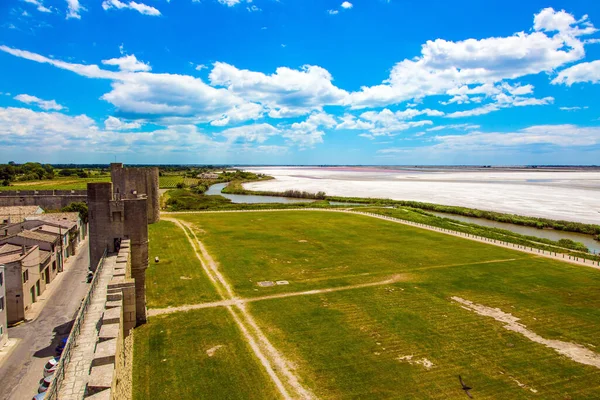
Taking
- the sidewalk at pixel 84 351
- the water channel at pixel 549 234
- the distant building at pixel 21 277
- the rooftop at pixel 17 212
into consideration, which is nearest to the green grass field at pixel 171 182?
the rooftop at pixel 17 212

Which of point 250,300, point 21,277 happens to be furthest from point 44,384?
point 21,277

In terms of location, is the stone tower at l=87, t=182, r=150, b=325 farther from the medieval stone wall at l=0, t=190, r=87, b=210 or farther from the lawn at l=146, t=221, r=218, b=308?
the medieval stone wall at l=0, t=190, r=87, b=210

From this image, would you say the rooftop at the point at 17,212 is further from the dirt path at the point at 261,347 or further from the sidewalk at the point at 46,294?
the dirt path at the point at 261,347

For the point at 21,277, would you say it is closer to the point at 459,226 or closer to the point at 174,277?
A: the point at 174,277

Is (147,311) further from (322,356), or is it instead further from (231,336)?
(322,356)

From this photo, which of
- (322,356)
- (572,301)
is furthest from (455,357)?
(572,301)

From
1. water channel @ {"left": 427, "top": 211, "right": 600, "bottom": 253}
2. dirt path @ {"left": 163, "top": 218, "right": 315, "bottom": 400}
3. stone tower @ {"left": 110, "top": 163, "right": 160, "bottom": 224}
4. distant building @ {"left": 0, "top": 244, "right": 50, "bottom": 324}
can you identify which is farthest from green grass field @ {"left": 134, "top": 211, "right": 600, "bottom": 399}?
water channel @ {"left": 427, "top": 211, "right": 600, "bottom": 253}

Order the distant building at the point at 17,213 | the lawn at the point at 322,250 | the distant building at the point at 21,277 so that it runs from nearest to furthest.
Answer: the distant building at the point at 21,277, the lawn at the point at 322,250, the distant building at the point at 17,213
